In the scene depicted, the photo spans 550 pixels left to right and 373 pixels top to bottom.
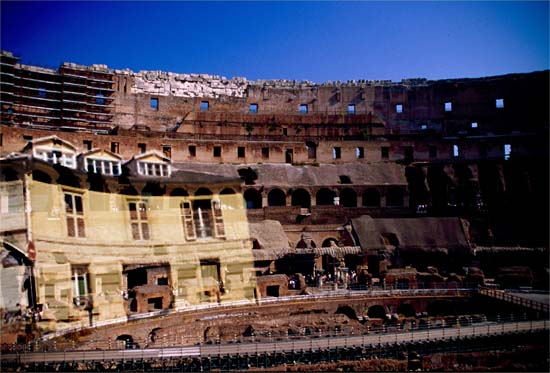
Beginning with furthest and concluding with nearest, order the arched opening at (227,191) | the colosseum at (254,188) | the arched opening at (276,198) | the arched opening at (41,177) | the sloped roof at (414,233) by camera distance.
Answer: the arched opening at (276,198) < the sloped roof at (414,233) < the arched opening at (227,191) < the colosseum at (254,188) < the arched opening at (41,177)

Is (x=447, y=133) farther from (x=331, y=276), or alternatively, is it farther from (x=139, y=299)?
(x=139, y=299)

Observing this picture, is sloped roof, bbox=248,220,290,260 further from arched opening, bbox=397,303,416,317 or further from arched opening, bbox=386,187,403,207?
arched opening, bbox=386,187,403,207

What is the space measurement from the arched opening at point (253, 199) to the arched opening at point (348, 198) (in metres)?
6.86

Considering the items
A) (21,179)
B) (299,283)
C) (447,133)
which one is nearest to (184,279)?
(299,283)

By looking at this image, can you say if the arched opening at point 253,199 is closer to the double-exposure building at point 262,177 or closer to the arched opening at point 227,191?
the double-exposure building at point 262,177

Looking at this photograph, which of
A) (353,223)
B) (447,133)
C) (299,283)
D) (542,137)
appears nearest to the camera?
(299,283)

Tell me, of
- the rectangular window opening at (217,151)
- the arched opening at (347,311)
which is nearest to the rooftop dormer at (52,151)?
the arched opening at (347,311)

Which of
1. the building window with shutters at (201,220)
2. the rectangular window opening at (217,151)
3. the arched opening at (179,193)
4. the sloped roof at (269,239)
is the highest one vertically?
the rectangular window opening at (217,151)

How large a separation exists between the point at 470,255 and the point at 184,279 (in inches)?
763

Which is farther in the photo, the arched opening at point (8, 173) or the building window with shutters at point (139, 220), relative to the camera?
the building window with shutters at point (139, 220)

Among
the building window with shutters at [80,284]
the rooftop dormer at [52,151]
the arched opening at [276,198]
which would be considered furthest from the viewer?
the arched opening at [276,198]

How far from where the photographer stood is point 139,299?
27406mm

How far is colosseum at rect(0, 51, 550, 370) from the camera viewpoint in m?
26.9

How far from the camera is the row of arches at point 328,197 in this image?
141ft
